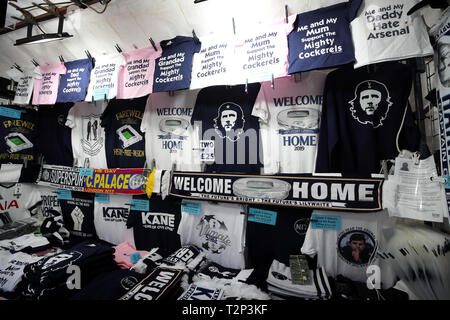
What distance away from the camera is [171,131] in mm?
2096

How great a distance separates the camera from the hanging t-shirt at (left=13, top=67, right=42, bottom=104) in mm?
2395

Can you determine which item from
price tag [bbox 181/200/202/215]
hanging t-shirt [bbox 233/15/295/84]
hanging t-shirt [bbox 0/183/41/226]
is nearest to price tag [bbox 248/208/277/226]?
price tag [bbox 181/200/202/215]

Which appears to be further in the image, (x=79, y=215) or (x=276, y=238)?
Result: (x=79, y=215)

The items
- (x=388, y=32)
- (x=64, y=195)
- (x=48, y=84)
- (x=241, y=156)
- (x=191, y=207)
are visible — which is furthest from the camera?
(x=64, y=195)

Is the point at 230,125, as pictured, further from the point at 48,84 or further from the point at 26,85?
the point at 26,85

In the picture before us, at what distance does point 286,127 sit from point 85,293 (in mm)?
1915

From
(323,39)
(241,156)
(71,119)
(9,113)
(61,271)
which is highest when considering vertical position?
(323,39)

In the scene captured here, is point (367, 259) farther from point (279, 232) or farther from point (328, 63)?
point (328, 63)

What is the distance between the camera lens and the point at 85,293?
1.31 metres

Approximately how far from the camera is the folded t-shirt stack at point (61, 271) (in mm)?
1397

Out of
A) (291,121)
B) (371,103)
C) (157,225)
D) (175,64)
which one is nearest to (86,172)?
(157,225)

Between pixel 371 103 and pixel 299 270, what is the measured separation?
1.35 metres

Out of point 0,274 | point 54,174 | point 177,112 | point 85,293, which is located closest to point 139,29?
point 177,112
